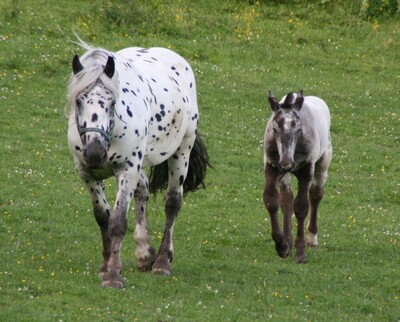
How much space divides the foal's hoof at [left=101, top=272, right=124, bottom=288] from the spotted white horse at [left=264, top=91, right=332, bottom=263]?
291 centimetres

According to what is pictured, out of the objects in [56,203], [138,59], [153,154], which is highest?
[138,59]

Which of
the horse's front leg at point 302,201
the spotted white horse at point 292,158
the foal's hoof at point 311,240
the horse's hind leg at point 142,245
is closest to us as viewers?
the horse's hind leg at point 142,245

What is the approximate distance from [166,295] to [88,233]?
346 cm

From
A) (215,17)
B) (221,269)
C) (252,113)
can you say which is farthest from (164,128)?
(215,17)

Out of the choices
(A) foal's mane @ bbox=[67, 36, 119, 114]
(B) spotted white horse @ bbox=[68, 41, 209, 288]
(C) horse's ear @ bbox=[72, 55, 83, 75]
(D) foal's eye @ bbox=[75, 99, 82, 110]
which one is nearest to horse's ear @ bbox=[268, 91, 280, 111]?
(B) spotted white horse @ bbox=[68, 41, 209, 288]

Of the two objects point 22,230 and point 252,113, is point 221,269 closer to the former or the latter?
point 22,230

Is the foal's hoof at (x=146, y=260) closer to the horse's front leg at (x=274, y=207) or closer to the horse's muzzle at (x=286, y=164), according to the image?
the horse's front leg at (x=274, y=207)

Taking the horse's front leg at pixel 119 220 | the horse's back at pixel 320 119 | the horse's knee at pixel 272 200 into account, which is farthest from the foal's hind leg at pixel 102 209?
the horse's back at pixel 320 119

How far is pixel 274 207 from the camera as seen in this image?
43.0 ft

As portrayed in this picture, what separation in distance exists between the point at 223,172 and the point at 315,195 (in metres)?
4.21

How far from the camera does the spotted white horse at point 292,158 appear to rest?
12883 mm

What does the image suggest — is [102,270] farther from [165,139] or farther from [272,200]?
[272,200]

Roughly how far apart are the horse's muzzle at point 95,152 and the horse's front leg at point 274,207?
3453 mm

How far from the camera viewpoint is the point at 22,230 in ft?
45.2
